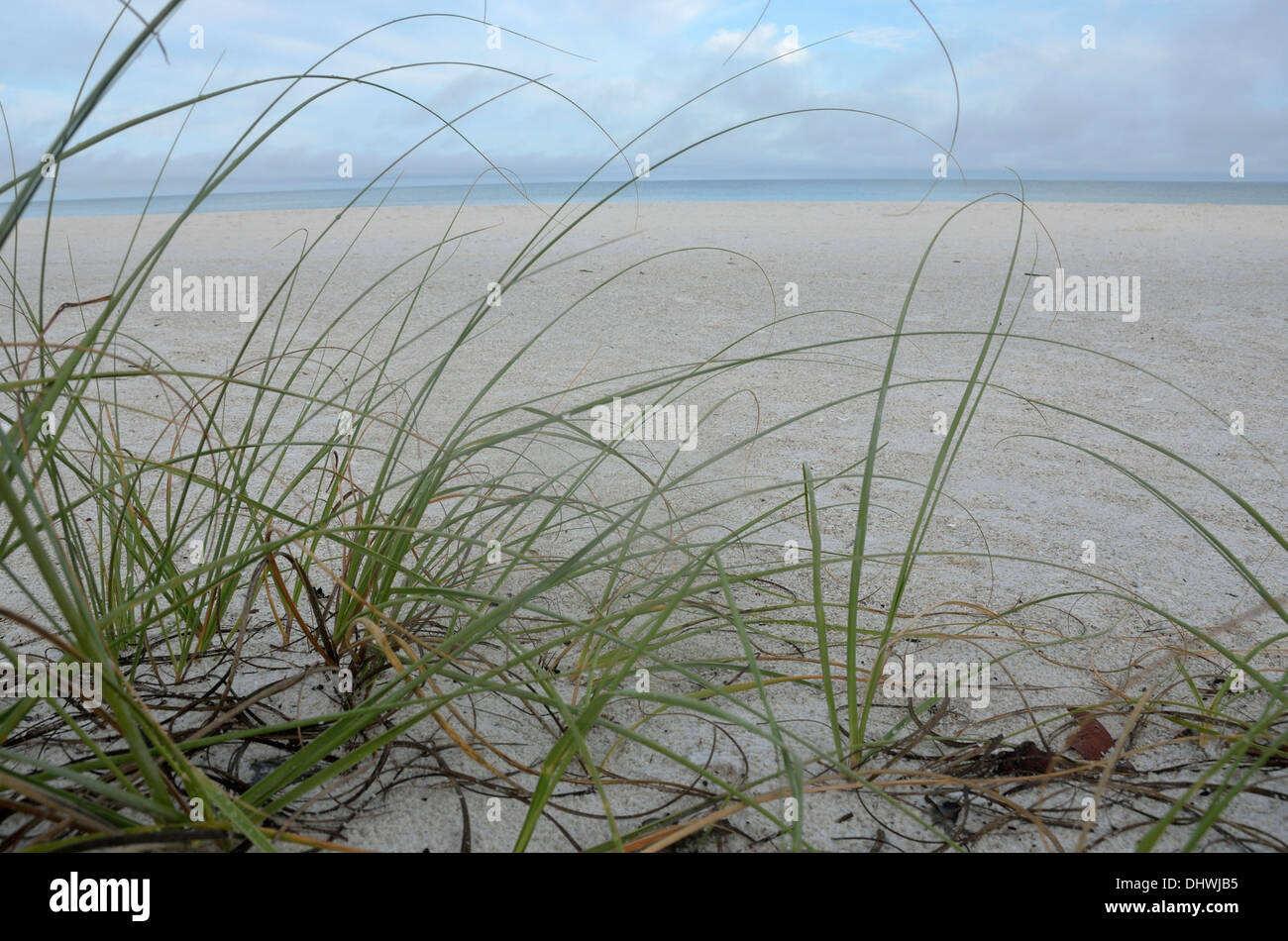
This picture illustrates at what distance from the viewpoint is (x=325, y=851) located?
2.34ft

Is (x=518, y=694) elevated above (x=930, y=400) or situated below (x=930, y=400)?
below

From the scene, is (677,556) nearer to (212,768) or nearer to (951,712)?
(951,712)

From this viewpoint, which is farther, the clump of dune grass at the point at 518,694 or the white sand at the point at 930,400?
the white sand at the point at 930,400

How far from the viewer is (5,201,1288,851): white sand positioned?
37.9 inches

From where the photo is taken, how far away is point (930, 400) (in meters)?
2.41

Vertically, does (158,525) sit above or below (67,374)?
below

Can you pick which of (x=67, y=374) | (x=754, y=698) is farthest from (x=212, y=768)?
(x=754, y=698)

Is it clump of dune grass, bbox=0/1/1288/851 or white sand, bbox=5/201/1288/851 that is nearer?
clump of dune grass, bbox=0/1/1288/851

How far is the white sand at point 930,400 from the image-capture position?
3.16ft

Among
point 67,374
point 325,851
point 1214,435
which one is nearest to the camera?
point 67,374

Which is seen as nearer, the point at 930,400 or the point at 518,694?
the point at 518,694
